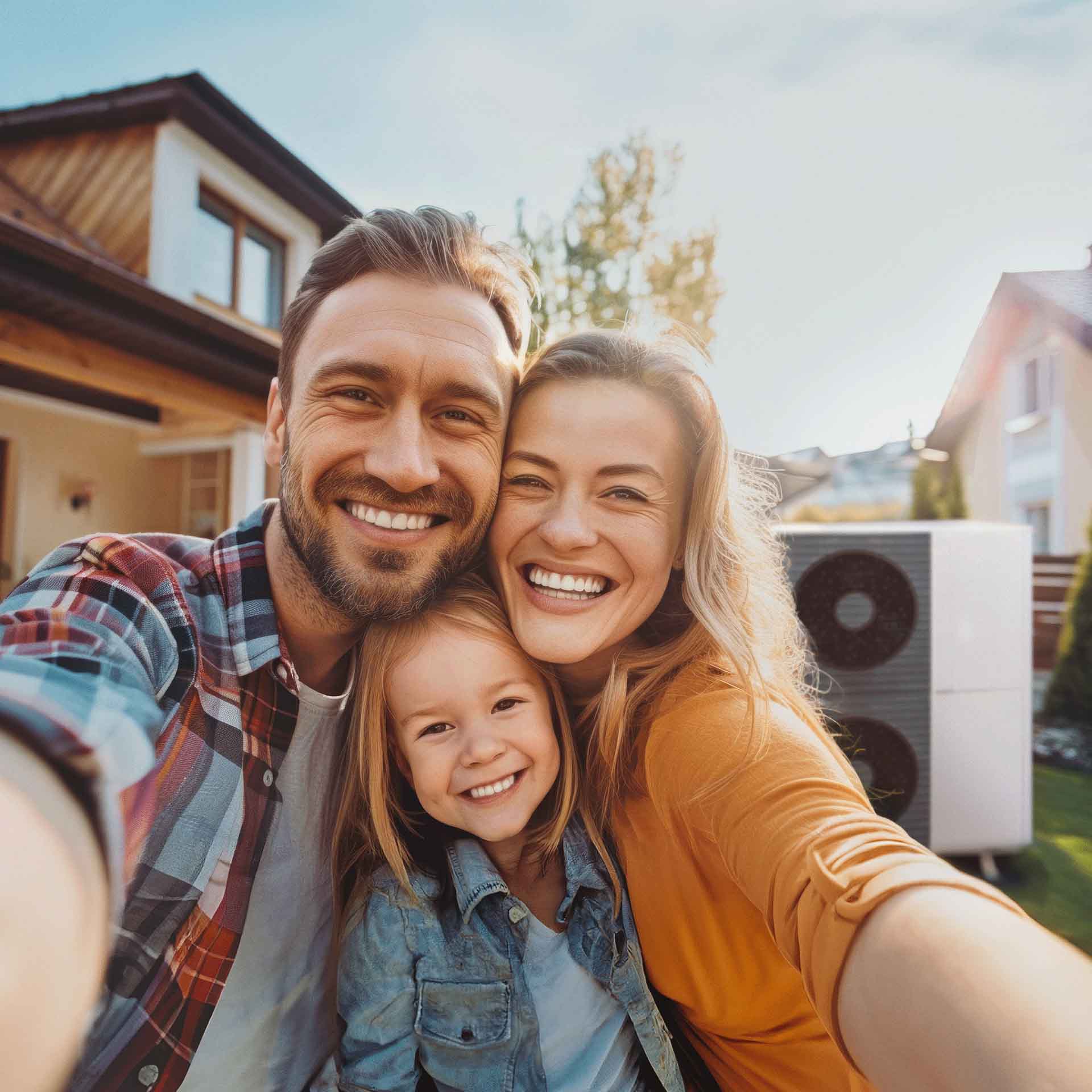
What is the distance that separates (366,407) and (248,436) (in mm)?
5567

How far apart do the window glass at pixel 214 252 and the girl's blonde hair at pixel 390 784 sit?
22.7 ft

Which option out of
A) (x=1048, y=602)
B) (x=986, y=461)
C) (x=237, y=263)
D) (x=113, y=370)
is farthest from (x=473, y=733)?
(x=986, y=461)

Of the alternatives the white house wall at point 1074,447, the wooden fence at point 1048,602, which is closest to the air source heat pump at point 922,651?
the wooden fence at point 1048,602

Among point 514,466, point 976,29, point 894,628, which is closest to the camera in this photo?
point 514,466

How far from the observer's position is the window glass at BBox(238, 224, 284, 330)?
7777 mm

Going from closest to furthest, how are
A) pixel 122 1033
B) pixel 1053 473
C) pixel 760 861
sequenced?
pixel 760 861 < pixel 122 1033 < pixel 1053 473

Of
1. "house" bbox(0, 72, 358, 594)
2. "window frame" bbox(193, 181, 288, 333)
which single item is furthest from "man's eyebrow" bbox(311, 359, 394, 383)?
"window frame" bbox(193, 181, 288, 333)

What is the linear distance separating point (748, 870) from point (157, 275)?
7519 millimetres

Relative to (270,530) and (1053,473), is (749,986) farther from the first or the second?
(1053,473)

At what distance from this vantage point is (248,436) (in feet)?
20.8

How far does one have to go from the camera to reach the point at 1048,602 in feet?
24.5

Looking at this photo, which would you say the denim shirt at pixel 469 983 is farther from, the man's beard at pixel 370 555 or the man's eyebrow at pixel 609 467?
the man's eyebrow at pixel 609 467

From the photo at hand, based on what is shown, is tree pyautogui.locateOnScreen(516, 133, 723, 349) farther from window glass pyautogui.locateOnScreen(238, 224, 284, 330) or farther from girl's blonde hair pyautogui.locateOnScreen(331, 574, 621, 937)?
girl's blonde hair pyautogui.locateOnScreen(331, 574, 621, 937)

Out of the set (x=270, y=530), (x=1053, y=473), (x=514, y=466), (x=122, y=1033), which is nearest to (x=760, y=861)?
(x=514, y=466)
